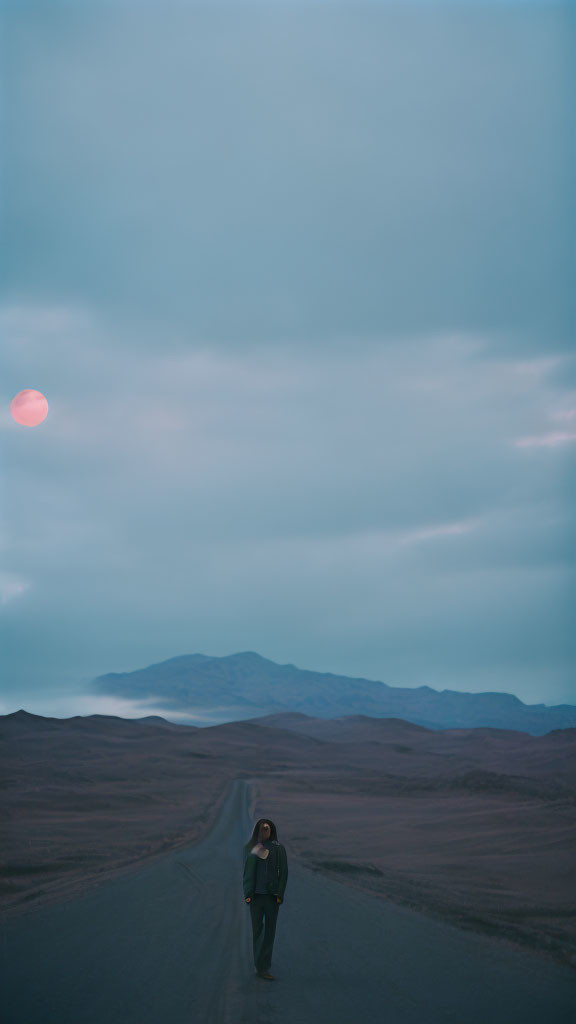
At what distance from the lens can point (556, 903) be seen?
16.0 meters

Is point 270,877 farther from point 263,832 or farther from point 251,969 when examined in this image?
point 251,969

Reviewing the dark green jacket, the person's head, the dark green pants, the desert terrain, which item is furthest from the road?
the person's head

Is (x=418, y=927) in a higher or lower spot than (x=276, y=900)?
lower

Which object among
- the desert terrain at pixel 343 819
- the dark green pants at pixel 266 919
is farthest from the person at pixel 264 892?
the desert terrain at pixel 343 819

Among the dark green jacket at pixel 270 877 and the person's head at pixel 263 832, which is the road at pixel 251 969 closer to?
the dark green jacket at pixel 270 877

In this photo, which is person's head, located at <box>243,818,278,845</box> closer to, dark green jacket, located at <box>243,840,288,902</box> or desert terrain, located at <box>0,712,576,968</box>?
dark green jacket, located at <box>243,840,288,902</box>

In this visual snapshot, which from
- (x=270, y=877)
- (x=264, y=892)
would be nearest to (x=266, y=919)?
(x=264, y=892)

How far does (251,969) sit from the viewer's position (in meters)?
9.99

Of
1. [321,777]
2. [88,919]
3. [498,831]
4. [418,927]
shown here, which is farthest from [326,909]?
[321,777]

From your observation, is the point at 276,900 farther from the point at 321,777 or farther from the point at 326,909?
the point at 321,777

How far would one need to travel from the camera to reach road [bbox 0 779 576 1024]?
27.5 ft

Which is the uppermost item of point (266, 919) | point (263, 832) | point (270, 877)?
point (263, 832)

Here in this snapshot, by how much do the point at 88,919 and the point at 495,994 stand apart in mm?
7336

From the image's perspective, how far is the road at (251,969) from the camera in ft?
27.5
